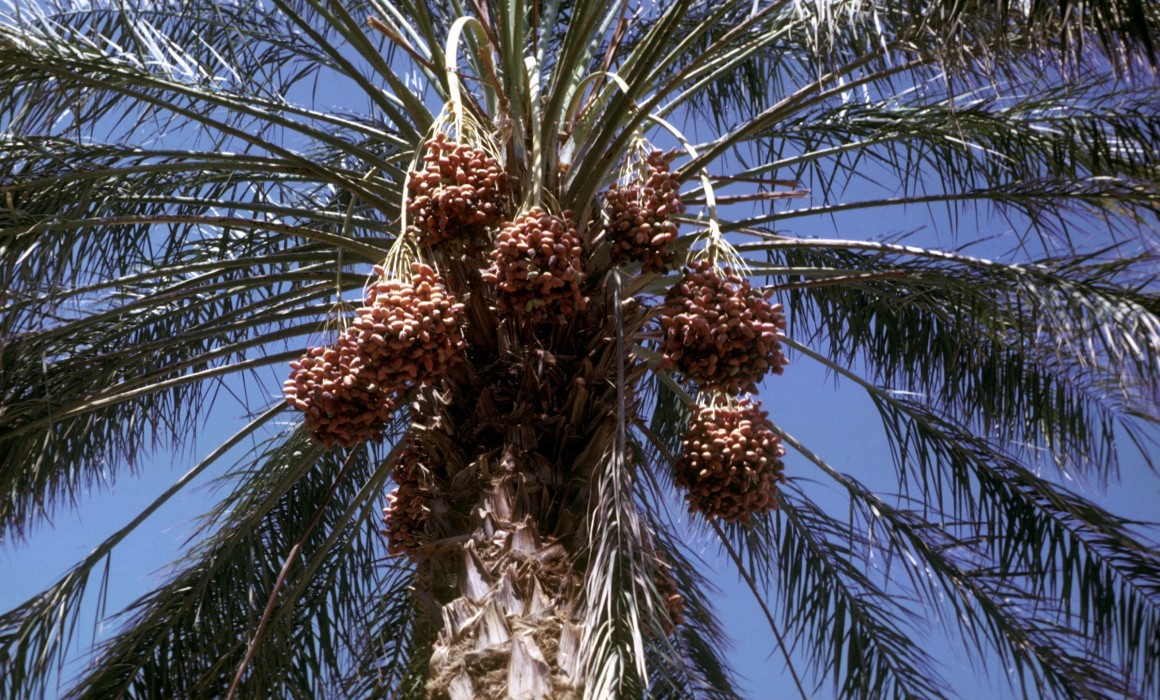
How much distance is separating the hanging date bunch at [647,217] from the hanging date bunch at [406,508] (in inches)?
35.0

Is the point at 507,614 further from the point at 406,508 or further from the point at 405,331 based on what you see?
the point at 405,331

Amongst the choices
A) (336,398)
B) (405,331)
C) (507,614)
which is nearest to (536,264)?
(405,331)

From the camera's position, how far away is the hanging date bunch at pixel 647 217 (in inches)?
136

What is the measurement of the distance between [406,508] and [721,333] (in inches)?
48.5

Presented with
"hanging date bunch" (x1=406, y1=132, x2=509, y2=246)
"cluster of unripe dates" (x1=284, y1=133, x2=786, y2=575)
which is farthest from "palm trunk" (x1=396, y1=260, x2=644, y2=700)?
"hanging date bunch" (x1=406, y1=132, x2=509, y2=246)

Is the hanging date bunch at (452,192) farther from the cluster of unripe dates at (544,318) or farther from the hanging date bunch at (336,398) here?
the hanging date bunch at (336,398)

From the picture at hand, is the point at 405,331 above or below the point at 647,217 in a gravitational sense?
below

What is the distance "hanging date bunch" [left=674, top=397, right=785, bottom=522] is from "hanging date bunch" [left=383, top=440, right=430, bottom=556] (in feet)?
2.65

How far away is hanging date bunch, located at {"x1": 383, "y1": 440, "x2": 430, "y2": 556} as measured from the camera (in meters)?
3.83

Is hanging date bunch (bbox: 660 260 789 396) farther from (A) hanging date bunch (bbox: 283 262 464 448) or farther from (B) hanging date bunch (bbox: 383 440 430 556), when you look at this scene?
(B) hanging date bunch (bbox: 383 440 430 556)

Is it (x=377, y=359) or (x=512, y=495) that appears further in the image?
(x=512, y=495)

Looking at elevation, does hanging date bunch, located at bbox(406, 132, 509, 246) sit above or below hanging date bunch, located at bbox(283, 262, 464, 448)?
above

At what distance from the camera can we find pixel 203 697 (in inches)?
187

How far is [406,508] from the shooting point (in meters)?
3.89
